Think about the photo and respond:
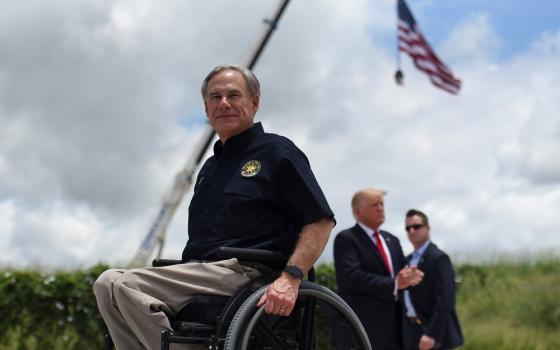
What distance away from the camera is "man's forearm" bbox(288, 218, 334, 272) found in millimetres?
3363

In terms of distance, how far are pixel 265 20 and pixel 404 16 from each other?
3.72 m

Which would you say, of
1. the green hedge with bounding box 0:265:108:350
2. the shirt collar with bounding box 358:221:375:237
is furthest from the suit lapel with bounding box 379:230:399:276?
the green hedge with bounding box 0:265:108:350

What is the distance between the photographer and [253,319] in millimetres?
3221

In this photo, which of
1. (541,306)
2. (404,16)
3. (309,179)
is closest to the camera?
(309,179)

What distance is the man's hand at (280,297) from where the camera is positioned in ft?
10.7

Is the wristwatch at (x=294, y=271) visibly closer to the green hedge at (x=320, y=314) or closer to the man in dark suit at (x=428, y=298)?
the man in dark suit at (x=428, y=298)

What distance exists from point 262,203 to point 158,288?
52 centimetres

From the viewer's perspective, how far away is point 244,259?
11.2 ft

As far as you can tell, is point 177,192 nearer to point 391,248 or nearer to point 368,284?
point 391,248

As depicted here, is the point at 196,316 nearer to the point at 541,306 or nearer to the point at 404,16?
the point at 541,306

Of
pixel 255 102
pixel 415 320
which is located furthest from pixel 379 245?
pixel 255 102

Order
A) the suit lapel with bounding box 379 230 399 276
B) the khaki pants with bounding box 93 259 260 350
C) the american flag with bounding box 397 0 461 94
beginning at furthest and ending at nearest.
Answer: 1. the american flag with bounding box 397 0 461 94
2. the suit lapel with bounding box 379 230 399 276
3. the khaki pants with bounding box 93 259 260 350

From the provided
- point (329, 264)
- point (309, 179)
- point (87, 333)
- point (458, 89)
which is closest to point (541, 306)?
point (458, 89)

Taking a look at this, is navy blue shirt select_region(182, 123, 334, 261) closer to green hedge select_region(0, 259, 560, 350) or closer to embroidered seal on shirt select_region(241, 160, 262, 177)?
embroidered seal on shirt select_region(241, 160, 262, 177)
